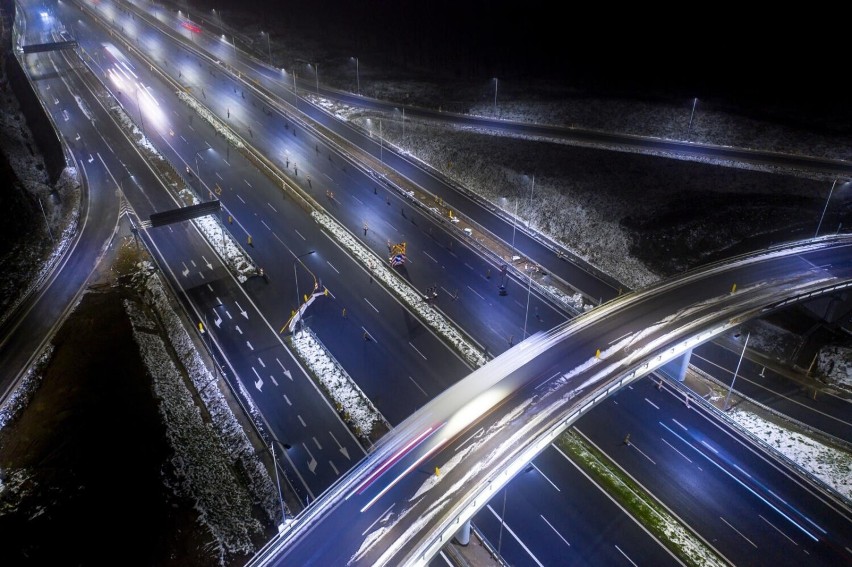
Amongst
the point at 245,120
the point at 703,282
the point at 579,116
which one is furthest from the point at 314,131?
the point at 703,282

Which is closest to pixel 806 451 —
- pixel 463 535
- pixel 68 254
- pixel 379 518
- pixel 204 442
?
pixel 463 535

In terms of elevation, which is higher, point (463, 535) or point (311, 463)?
point (463, 535)

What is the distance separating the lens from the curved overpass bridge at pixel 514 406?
29.0m

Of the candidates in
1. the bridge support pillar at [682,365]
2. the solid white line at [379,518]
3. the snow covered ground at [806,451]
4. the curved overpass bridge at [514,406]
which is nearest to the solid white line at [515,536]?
the curved overpass bridge at [514,406]

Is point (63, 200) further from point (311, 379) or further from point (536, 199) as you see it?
point (536, 199)

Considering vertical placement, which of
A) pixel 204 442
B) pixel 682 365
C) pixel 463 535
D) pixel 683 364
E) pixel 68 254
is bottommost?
pixel 204 442

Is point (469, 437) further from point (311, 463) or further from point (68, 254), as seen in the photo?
point (68, 254)

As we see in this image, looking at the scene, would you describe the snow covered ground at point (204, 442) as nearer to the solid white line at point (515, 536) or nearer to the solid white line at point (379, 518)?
the solid white line at point (379, 518)

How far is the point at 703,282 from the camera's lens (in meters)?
48.7

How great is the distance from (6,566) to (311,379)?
2471 cm

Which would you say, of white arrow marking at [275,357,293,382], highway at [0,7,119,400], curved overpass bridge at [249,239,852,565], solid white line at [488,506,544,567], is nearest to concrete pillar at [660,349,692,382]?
curved overpass bridge at [249,239,852,565]

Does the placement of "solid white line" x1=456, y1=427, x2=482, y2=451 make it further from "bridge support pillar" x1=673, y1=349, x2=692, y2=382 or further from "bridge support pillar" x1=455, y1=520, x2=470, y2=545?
"bridge support pillar" x1=673, y1=349, x2=692, y2=382

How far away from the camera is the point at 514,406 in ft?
120

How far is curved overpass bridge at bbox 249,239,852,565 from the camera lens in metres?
29.0
